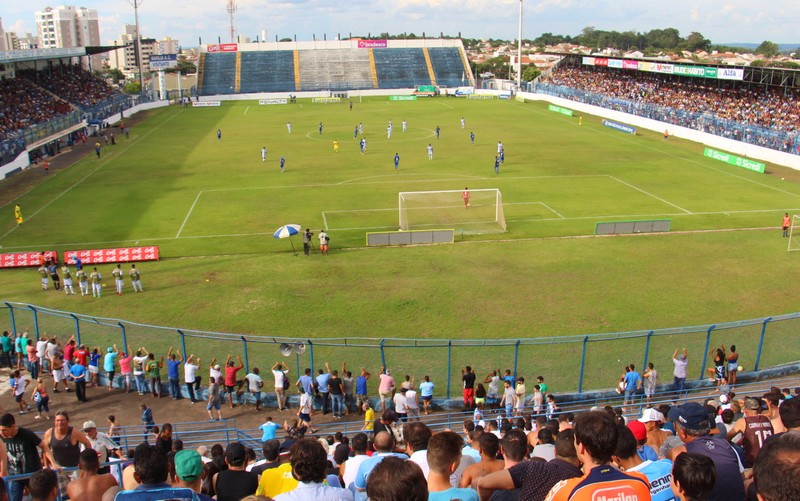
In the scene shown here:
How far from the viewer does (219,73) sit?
121812 mm

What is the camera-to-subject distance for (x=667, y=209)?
40.9 m

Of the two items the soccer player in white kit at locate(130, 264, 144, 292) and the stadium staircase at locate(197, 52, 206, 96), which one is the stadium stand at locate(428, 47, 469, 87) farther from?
the soccer player in white kit at locate(130, 264, 144, 292)

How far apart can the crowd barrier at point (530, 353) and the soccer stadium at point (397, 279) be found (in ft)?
0.33

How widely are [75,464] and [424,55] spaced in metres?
131

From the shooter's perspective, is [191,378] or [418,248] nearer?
[191,378]

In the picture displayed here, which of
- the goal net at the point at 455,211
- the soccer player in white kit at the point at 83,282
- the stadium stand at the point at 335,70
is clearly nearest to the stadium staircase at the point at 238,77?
the stadium stand at the point at 335,70

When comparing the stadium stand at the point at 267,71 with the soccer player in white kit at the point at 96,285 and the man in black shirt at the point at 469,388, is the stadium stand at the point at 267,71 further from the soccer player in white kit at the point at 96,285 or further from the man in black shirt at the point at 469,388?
the man in black shirt at the point at 469,388

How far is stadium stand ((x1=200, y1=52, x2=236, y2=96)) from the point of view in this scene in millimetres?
115438

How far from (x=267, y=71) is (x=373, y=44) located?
24022mm

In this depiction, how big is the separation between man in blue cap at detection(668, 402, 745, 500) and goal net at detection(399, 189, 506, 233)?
28811 millimetres

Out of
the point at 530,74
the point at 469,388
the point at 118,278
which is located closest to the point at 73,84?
the point at 118,278

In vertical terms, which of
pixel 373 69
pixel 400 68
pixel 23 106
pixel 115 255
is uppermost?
pixel 400 68

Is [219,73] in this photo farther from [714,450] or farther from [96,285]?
[714,450]

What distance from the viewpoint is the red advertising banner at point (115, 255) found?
105ft
